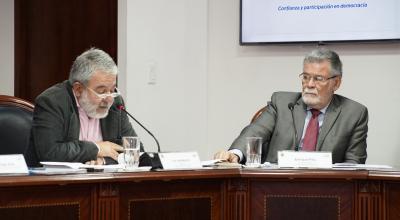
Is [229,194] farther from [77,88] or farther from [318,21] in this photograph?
[318,21]

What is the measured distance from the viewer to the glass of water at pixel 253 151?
2.99m

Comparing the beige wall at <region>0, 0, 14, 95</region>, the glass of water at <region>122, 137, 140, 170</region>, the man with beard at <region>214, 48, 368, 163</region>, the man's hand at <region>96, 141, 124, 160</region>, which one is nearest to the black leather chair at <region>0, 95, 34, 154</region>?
the man's hand at <region>96, 141, 124, 160</region>

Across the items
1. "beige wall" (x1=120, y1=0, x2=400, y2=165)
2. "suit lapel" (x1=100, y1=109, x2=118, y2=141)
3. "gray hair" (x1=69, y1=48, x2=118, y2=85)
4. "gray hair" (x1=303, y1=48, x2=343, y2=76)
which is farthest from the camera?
"beige wall" (x1=120, y1=0, x2=400, y2=165)

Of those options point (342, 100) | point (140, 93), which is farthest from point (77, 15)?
point (342, 100)

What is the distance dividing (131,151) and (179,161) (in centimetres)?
20

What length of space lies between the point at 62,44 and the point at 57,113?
2147 mm

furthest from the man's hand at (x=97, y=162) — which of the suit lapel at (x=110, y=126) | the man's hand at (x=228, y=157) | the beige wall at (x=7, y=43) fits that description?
the beige wall at (x=7, y=43)

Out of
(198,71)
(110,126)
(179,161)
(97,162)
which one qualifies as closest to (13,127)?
(110,126)

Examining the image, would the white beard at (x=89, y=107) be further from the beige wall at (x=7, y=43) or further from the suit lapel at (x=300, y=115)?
the beige wall at (x=7, y=43)

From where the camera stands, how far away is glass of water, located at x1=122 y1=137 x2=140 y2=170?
2.76 m

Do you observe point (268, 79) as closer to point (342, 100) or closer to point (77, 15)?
point (342, 100)

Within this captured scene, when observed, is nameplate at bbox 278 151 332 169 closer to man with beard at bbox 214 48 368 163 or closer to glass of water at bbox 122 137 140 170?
man with beard at bbox 214 48 368 163

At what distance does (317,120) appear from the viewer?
352cm

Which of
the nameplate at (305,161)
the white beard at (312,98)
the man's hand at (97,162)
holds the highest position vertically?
the white beard at (312,98)
